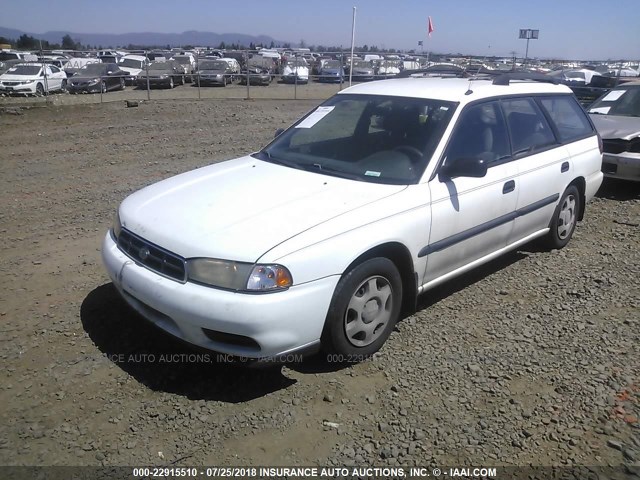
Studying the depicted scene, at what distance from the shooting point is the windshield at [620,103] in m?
9.03

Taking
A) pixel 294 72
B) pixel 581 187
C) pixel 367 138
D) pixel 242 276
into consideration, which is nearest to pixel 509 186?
pixel 367 138

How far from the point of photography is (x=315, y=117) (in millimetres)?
4777

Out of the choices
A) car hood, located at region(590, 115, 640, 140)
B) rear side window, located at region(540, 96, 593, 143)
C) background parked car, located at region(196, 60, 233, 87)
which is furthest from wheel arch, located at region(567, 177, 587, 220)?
background parked car, located at region(196, 60, 233, 87)

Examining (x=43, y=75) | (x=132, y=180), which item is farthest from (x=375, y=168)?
(x=43, y=75)

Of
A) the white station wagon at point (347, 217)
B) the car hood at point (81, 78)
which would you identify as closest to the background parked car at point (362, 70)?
the car hood at point (81, 78)

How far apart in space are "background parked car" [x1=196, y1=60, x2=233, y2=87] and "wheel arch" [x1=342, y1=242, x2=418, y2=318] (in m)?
23.7

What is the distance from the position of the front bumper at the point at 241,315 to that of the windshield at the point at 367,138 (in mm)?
1129

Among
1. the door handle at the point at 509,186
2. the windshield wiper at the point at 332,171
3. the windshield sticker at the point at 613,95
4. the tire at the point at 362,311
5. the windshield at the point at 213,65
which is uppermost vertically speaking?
the windshield at the point at 213,65

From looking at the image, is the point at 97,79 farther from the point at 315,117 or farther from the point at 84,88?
the point at 315,117

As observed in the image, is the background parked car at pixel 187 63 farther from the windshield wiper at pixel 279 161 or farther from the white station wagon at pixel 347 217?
the white station wagon at pixel 347 217

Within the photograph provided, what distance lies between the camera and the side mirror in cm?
374

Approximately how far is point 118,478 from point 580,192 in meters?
5.07

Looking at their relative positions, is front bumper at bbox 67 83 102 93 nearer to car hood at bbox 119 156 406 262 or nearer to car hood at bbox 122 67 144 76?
car hood at bbox 122 67 144 76

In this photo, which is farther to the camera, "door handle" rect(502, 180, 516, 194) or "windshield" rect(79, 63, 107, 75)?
"windshield" rect(79, 63, 107, 75)
